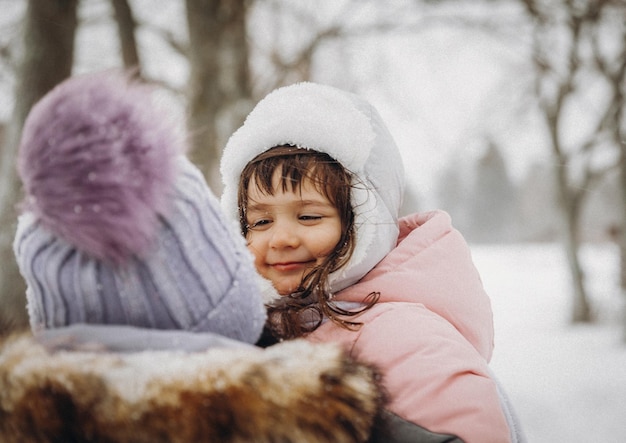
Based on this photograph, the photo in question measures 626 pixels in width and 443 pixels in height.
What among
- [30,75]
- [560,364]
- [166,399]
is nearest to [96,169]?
[166,399]

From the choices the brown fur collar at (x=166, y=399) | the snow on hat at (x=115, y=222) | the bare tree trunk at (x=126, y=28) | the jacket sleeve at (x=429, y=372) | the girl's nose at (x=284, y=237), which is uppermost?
the bare tree trunk at (x=126, y=28)

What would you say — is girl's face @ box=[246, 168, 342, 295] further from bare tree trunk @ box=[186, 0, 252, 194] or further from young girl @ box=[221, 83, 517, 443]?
bare tree trunk @ box=[186, 0, 252, 194]

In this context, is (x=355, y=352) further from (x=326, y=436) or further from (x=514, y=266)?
(x=514, y=266)

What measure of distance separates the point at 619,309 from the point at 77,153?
11.6 m

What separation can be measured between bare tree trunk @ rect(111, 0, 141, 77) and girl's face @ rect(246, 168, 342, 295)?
4414 mm

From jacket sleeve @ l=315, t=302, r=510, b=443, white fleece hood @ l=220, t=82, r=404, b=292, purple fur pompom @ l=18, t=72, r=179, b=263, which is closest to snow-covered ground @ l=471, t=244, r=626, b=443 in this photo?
white fleece hood @ l=220, t=82, r=404, b=292

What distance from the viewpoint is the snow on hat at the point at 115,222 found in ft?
2.49

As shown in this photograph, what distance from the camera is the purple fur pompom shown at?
757 mm

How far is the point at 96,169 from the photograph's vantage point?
2.48 feet

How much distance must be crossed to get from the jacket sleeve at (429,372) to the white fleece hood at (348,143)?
244mm

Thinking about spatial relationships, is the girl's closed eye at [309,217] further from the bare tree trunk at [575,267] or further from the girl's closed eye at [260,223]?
the bare tree trunk at [575,267]

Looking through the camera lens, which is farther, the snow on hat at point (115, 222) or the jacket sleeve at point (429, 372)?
the jacket sleeve at point (429, 372)

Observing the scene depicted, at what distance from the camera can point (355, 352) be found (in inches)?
41.9

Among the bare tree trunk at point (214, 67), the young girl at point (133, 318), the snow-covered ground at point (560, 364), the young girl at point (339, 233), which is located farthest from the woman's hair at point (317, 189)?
the snow-covered ground at point (560, 364)
